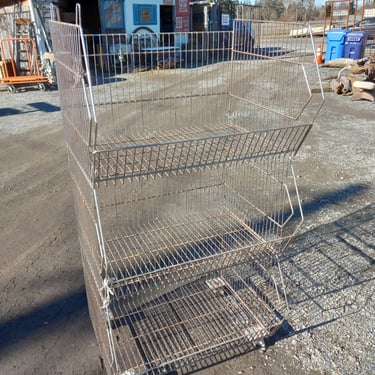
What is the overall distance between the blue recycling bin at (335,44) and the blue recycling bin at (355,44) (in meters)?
0.14

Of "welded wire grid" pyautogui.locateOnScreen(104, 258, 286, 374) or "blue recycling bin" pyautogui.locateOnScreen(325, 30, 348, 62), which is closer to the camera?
"welded wire grid" pyautogui.locateOnScreen(104, 258, 286, 374)

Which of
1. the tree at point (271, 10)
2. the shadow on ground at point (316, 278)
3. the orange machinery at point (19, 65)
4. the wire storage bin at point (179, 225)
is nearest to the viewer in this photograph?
the wire storage bin at point (179, 225)

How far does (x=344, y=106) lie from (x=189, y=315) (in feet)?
23.1

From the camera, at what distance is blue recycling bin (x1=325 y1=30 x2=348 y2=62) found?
41.7 feet

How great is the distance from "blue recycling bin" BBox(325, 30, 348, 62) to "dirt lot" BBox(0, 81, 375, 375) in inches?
349

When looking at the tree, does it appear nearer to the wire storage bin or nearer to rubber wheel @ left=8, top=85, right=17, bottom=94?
the wire storage bin

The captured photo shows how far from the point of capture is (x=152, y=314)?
261 centimetres

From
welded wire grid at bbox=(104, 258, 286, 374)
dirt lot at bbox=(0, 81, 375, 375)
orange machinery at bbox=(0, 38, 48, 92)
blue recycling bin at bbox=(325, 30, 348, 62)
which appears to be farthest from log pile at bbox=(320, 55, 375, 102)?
orange machinery at bbox=(0, 38, 48, 92)

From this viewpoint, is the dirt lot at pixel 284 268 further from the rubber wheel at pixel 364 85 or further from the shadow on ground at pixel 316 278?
the rubber wheel at pixel 364 85

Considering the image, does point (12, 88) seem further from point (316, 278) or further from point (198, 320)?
point (316, 278)

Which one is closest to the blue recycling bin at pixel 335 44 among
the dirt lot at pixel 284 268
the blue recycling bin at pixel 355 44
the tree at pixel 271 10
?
the blue recycling bin at pixel 355 44

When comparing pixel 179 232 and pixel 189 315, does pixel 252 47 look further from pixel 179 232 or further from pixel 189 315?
pixel 189 315

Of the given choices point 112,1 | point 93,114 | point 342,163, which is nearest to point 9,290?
point 93,114

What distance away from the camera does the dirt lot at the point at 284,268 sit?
2.32 m
